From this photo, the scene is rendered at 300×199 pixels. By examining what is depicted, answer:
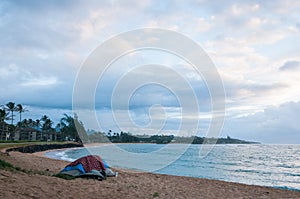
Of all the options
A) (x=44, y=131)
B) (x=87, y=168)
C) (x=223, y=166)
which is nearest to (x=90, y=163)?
(x=87, y=168)

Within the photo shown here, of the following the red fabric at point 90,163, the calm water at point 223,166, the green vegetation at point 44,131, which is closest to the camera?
the red fabric at point 90,163

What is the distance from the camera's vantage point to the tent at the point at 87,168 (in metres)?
10.9

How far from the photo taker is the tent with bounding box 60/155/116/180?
1087 centimetres

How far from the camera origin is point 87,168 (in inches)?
440

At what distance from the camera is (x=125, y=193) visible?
8562 mm

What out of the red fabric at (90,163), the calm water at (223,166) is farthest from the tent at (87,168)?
the calm water at (223,166)

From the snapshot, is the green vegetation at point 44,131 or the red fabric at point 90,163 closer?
the red fabric at point 90,163

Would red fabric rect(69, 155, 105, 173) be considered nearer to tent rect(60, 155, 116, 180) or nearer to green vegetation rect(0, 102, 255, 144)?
tent rect(60, 155, 116, 180)

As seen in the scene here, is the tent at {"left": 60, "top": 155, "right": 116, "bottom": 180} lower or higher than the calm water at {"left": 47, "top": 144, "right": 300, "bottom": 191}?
higher

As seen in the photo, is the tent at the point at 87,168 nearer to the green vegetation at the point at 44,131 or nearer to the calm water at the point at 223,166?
the calm water at the point at 223,166

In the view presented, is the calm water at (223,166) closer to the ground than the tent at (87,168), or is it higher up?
closer to the ground

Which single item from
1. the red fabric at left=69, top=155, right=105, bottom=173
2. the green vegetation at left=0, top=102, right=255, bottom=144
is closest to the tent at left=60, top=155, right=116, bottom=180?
the red fabric at left=69, top=155, right=105, bottom=173

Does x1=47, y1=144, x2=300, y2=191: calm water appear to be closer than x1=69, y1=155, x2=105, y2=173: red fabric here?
No

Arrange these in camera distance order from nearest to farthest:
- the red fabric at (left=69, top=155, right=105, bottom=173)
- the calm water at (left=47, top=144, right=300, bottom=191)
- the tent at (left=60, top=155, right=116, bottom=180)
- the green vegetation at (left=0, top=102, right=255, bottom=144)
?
the tent at (left=60, top=155, right=116, bottom=180) < the red fabric at (left=69, top=155, right=105, bottom=173) < the calm water at (left=47, top=144, right=300, bottom=191) < the green vegetation at (left=0, top=102, right=255, bottom=144)
